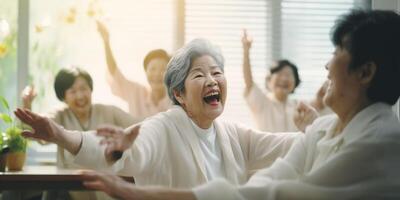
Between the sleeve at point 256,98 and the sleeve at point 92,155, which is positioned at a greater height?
the sleeve at point 92,155

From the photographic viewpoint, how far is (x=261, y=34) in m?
4.23

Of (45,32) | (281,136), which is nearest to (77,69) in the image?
(45,32)

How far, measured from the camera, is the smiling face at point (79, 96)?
338 centimetres

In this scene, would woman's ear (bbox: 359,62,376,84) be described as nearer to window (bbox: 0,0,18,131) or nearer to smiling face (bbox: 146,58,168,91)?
smiling face (bbox: 146,58,168,91)

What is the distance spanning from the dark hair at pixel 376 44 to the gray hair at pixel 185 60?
2.18ft

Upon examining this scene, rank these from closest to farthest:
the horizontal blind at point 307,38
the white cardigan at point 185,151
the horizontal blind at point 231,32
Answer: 1. the white cardigan at point 185,151
2. the horizontal blind at point 231,32
3. the horizontal blind at point 307,38

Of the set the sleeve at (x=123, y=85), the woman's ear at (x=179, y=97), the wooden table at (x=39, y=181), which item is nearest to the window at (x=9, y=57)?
the sleeve at (x=123, y=85)

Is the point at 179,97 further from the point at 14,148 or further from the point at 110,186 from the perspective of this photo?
the point at 14,148

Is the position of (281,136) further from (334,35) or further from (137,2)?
(137,2)

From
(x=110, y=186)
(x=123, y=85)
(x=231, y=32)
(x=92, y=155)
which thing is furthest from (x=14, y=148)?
(x=231, y=32)

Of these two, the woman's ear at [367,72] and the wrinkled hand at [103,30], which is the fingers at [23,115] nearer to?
the woman's ear at [367,72]

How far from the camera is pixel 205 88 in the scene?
174 centimetres

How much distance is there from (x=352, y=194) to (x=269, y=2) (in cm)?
328

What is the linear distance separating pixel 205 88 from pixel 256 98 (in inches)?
82.7
